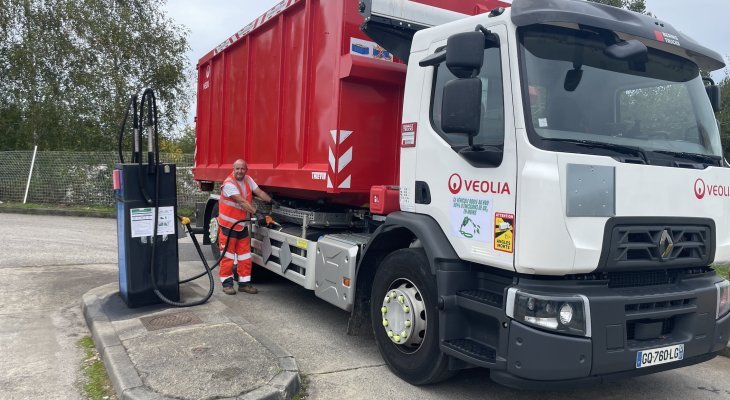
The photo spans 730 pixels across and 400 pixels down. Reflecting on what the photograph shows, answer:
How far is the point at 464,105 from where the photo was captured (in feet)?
10.3

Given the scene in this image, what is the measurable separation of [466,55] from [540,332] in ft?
5.36

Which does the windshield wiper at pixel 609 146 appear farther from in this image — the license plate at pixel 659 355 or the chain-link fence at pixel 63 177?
the chain-link fence at pixel 63 177

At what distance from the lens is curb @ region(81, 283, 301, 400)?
3359 mm

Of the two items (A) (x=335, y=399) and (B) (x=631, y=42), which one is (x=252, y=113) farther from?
(B) (x=631, y=42)

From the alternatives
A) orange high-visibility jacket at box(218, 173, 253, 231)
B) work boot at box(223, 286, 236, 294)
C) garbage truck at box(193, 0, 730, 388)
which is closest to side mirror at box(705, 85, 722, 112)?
garbage truck at box(193, 0, 730, 388)

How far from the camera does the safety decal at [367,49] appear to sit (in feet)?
14.8

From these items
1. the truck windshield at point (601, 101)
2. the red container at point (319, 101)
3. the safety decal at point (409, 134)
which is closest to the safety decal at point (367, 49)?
the red container at point (319, 101)

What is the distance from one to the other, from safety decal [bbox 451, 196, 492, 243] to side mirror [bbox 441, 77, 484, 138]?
46 centimetres

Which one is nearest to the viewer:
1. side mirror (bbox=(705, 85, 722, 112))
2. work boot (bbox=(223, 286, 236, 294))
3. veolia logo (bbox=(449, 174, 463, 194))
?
veolia logo (bbox=(449, 174, 463, 194))

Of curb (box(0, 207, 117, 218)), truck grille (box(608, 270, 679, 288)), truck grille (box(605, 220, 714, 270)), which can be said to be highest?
truck grille (box(605, 220, 714, 270))

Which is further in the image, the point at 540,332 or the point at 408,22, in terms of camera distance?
the point at 408,22

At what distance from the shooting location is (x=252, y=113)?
6625mm

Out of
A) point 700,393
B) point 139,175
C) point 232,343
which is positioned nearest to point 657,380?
point 700,393

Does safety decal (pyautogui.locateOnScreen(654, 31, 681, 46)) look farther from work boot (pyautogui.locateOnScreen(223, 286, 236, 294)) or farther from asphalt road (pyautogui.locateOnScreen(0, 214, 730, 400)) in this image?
work boot (pyautogui.locateOnScreen(223, 286, 236, 294))
